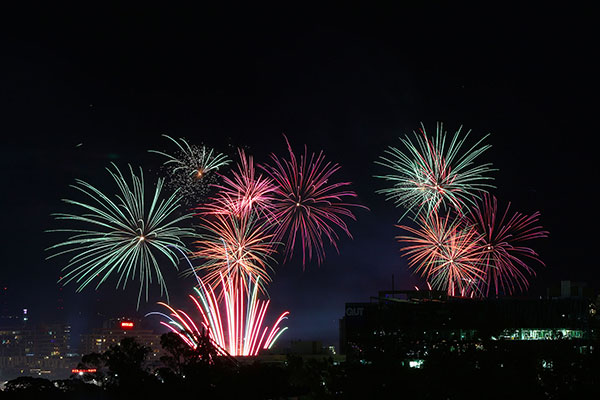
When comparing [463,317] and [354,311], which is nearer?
[463,317]

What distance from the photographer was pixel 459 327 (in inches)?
4306

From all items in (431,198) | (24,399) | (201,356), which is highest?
(431,198)

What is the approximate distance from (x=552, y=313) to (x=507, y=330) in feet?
31.9

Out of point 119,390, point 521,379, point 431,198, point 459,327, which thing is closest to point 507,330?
point 459,327

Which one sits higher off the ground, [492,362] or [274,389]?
[492,362]

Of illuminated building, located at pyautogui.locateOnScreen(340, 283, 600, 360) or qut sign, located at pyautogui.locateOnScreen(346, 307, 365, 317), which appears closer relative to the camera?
illuminated building, located at pyautogui.locateOnScreen(340, 283, 600, 360)

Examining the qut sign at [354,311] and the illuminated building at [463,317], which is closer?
the illuminated building at [463,317]

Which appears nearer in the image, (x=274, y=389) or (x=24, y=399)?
(x=274, y=389)

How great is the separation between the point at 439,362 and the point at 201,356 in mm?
26266

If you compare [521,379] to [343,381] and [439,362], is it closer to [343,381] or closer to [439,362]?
[439,362]

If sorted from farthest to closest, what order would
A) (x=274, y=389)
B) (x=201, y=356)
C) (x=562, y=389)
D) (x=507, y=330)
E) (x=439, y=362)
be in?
(x=507, y=330), (x=201, y=356), (x=274, y=389), (x=439, y=362), (x=562, y=389)

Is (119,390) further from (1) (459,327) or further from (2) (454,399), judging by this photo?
(1) (459,327)

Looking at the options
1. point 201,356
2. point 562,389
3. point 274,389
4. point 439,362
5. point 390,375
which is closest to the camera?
point 562,389

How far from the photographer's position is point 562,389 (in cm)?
3612
